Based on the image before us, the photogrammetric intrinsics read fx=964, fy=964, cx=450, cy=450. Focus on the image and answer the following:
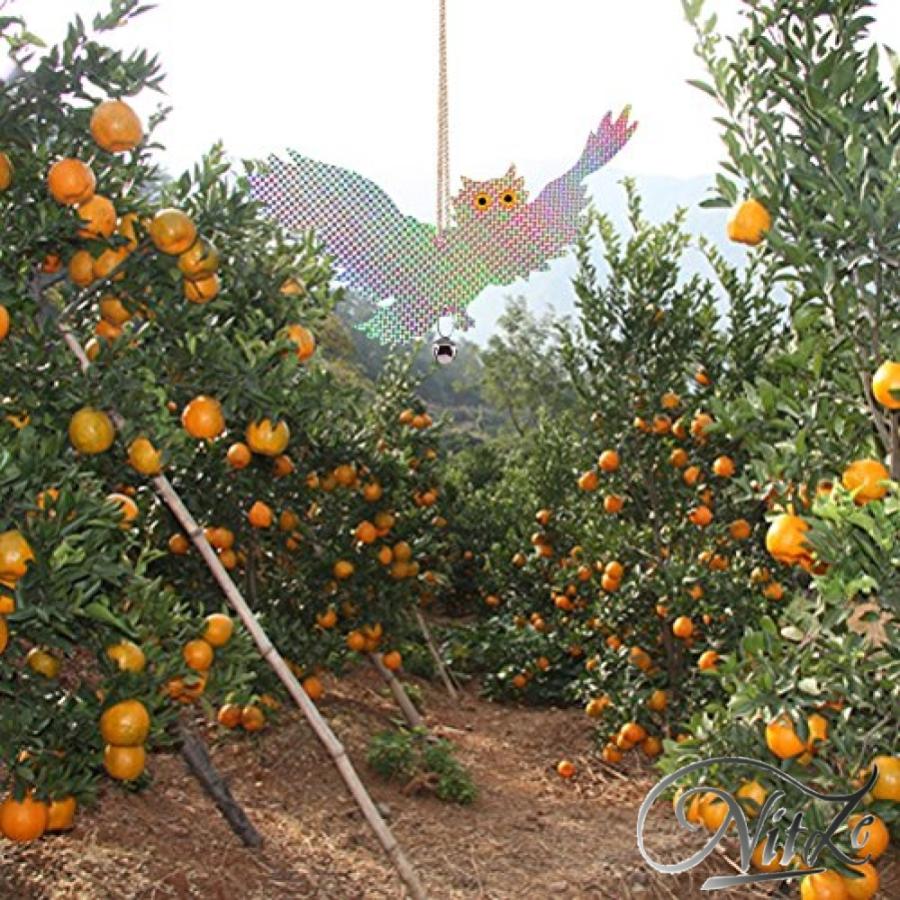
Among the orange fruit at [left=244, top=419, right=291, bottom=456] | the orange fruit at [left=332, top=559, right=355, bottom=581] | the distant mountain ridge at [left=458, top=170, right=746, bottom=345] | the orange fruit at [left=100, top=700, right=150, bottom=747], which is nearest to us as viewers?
the orange fruit at [left=100, top=700, right=150, bottom=747]

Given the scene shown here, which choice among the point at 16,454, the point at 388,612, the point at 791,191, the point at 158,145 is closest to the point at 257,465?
→ the point at 388,612

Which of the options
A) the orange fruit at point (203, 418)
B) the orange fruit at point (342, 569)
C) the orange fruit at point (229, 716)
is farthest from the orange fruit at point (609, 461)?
the orange fruit at point (203, 418)

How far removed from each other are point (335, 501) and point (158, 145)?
3.38 m

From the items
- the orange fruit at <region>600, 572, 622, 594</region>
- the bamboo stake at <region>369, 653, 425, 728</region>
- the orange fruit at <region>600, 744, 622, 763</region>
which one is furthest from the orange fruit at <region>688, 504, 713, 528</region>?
the bamboo stake at <region>369, 653, 425, 728</region>

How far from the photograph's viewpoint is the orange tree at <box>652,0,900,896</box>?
7.07ft

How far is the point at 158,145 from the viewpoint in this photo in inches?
115

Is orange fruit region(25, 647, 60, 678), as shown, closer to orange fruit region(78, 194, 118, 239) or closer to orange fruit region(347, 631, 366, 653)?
orange fruit region(78, 194, 118, 239)

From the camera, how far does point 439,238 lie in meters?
5.70

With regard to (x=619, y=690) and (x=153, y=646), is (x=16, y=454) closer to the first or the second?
(x=153, y=646)

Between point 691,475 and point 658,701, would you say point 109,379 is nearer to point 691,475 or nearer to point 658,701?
point 691,475

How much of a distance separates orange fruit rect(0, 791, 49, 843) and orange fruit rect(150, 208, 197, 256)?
→ 1.46 metres

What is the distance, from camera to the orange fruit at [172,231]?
2574mm

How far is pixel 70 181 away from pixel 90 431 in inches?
25.4

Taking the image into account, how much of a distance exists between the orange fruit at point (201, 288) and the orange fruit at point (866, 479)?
1771 mm
